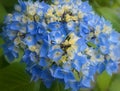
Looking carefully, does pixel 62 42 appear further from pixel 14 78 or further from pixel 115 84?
pixel 115 84

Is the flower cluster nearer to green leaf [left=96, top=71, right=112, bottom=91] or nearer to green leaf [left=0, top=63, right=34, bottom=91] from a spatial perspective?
green leaf [left=0, top=63, right=34, bottom=91]

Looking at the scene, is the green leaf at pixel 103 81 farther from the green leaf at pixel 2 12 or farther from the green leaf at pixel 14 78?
the green leaf at pixel 2 12

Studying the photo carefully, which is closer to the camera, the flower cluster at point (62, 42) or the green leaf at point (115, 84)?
the flower cluster at point (62, 42)

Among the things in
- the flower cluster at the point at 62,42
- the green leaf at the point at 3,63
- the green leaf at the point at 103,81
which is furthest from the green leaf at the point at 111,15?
the green leaf at the point at 3,63

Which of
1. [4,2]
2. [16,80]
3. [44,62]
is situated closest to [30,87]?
[16,80]

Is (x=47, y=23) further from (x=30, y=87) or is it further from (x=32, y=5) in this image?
(x=30, y=87)

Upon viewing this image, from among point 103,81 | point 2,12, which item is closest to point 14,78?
point 2,12

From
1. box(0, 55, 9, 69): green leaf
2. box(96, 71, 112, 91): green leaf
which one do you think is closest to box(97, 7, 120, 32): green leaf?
box(96, 71, 112, 91): green leaf
